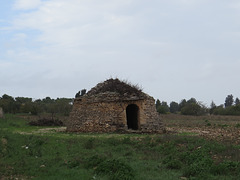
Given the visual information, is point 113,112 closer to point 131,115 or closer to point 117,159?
point 131,115

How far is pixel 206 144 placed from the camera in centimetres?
1171

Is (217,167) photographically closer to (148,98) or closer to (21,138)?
(21,138)

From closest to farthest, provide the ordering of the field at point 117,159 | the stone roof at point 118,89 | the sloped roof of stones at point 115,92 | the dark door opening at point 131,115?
the field at point 117,159 < the sloped roof of stones at point 115,92 < the stone roof at point 118,89 < the dark door opening at point 131,115

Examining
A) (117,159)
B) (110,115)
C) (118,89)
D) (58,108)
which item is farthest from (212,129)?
(58,108)

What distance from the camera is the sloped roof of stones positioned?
19.3 metres

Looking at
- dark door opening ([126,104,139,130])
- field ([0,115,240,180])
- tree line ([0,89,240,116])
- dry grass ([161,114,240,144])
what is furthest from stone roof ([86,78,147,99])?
tree line ([0,89,240,116])

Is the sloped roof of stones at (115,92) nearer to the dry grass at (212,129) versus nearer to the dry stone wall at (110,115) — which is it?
the dry stone wall at (110,115)

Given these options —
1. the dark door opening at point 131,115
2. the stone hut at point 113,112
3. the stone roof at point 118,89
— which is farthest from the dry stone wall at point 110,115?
the dark door opening at point 131,115

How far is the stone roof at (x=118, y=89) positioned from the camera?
19641mm

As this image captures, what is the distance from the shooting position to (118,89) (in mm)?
20328

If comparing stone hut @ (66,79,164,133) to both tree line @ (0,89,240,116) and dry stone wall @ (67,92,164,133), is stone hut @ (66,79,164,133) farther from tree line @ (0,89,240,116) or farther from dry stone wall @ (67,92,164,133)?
tree line @ (0,89,240,116)

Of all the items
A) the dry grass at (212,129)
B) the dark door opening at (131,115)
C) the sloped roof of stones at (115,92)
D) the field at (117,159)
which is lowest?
the field at (117,159)

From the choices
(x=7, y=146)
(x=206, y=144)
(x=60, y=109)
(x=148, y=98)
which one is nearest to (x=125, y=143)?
(x=206, y=144)

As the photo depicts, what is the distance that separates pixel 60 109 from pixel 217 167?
39.3 meters
